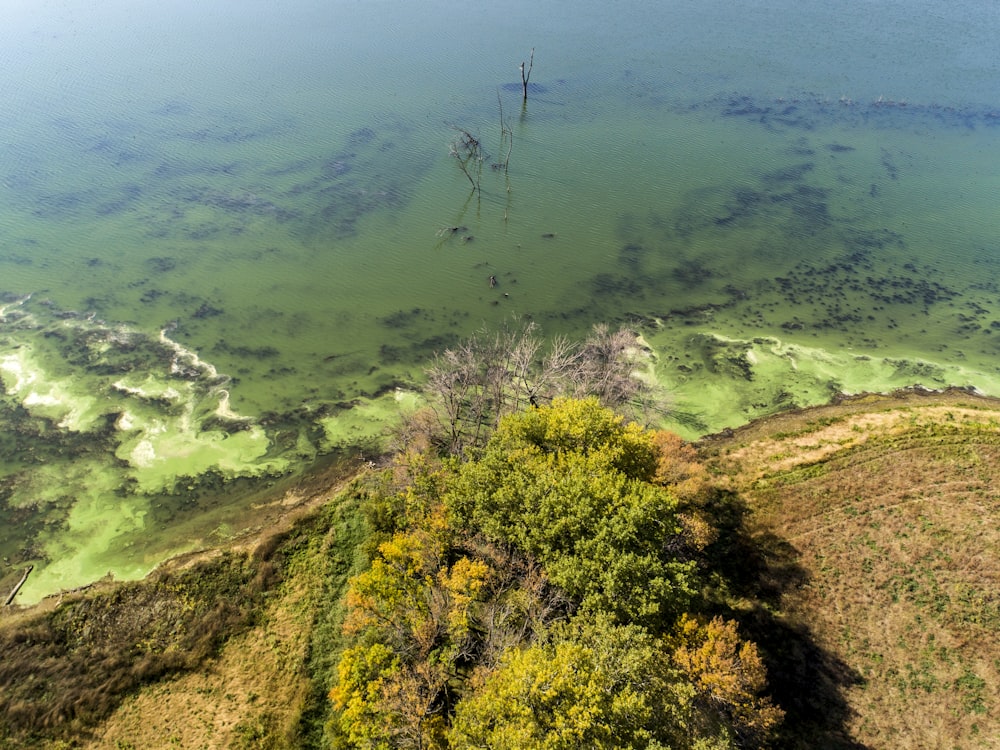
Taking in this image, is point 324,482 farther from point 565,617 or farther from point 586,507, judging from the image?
point 586,507

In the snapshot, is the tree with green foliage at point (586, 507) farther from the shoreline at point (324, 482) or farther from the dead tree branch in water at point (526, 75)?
the dead tree branch in water at point (526, 75)

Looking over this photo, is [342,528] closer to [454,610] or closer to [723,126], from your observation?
[454,610]

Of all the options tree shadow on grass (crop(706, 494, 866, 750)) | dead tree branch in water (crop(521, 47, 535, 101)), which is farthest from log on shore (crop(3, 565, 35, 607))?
dead tree branch in water (crop(521, 47, 535, 101))

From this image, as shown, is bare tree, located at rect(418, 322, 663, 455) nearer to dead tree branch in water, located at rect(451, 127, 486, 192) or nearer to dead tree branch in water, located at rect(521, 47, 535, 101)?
dead tree branch in water, located at rect(451, 127, 486, 192)

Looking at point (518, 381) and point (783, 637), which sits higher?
point (518, 381)

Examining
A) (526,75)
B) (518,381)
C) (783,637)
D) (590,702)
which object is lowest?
(783,637)

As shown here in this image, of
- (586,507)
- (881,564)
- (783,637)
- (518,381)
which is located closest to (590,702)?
(586,507)

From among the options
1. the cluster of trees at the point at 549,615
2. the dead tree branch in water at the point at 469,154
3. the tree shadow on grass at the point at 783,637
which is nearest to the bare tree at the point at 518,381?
the cluster of trees at the point at 549,615

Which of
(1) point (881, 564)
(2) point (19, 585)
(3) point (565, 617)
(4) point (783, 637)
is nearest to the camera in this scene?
(3) point (565, 617)
